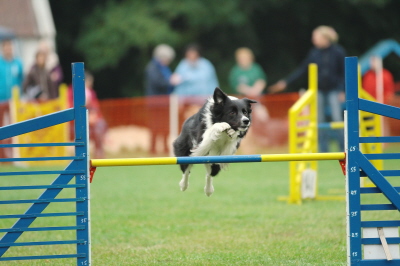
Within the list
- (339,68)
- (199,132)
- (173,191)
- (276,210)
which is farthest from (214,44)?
(199,132)

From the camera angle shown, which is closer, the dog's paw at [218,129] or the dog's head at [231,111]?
the dog's paw at [218,129]

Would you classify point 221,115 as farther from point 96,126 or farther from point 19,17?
point 19,17

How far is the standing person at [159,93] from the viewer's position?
45.1 ft

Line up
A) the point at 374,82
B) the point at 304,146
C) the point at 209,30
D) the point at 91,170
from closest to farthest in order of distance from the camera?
the point at 91,170 < the point at 304,146 < the point at 374,82 < the point at 209,30

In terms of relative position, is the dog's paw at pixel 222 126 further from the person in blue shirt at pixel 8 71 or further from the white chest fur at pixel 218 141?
the person in blue shirt at pixel 8 71

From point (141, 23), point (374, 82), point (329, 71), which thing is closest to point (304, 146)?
point (329, 71)

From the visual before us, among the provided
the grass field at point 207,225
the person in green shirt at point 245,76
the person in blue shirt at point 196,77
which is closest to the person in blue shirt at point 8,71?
the person in blue shirt at point 196,77

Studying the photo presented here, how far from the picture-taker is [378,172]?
4.48 m

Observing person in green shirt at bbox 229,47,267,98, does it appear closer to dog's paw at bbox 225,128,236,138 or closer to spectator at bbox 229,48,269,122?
spectator at bbox 229,48,269,122

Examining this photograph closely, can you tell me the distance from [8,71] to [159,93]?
10.7 feet

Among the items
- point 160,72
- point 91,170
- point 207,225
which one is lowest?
point 207,225

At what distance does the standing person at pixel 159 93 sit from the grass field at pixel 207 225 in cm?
336

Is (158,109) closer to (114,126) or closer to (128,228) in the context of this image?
(114,126)

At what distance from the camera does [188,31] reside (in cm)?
2534
